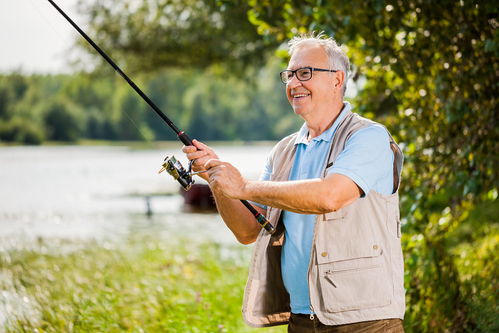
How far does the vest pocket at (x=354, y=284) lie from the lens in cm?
234

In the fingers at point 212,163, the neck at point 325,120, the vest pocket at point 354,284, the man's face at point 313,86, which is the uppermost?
the man's face at point 313,86

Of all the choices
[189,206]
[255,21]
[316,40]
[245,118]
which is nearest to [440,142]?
[255,21]

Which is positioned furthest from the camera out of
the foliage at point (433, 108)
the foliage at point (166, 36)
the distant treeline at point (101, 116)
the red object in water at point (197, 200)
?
the distant treeline at point (101, 116)

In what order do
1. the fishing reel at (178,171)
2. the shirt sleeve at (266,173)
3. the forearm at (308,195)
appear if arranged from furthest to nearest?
1. the shirt sleeve at (266,173)
2. the fishing reel at (178,171)
3. the forearm at (308,195)

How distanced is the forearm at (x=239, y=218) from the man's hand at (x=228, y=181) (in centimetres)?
29

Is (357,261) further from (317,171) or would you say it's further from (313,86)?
(313,86)

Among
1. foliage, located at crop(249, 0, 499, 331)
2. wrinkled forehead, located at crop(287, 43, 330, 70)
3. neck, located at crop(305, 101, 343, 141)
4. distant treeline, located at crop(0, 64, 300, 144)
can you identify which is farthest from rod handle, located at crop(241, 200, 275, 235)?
distant treeline, located at crop(0, 64, 300, 144)

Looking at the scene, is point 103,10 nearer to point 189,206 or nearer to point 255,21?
point 189,206

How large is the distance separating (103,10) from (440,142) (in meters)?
10.3

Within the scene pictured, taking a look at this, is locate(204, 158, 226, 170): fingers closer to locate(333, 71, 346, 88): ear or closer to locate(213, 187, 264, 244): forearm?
locate(213, 187, 264, 244): forearm

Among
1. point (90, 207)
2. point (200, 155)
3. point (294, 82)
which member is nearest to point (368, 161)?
point (294, 82)

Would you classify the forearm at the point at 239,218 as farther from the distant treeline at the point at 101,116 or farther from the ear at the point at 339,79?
the distant treeline at the point at 101,116

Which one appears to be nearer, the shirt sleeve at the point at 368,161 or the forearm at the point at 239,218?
the shirt sleeve at the point at 368,161

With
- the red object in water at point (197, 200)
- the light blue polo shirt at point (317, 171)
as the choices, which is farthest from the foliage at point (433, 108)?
the red object in water at point (197, 200)
